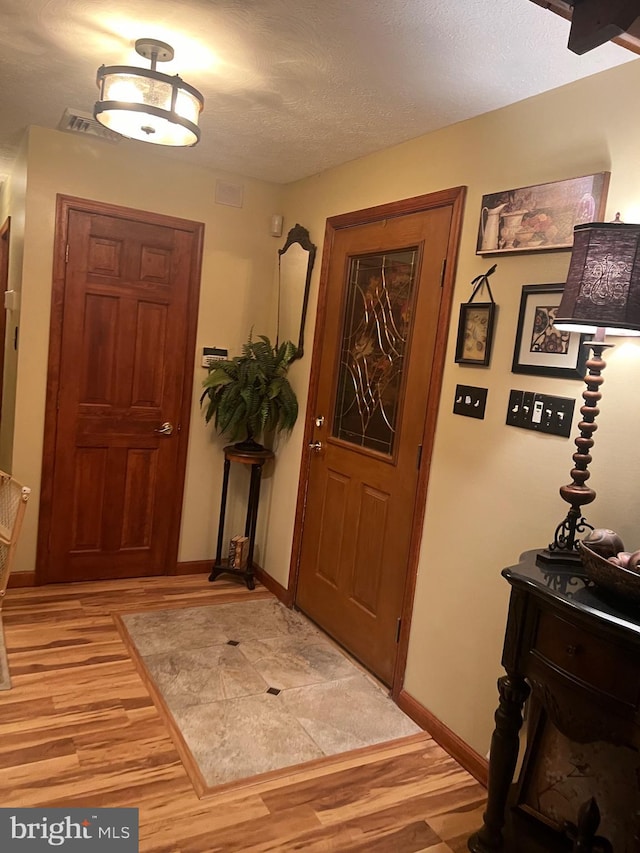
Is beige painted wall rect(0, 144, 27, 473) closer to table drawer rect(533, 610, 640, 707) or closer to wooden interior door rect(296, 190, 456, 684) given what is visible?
wooden interior door rect(296, 190, 456, 684)

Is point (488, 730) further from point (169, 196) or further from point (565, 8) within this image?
point (169, 196)

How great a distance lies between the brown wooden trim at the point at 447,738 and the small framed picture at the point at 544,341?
1.44 meters

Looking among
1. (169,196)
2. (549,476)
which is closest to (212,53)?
(169,196)

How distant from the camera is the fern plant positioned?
11.8ft

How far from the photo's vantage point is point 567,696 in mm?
1575

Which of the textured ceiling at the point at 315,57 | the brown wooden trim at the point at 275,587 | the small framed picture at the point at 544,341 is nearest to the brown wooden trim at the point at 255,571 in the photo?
→ the brown wooden trim at the point at 275,587

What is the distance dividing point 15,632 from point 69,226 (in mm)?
2133

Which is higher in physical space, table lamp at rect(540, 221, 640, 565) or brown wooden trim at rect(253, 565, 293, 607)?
table lamp at rect(540, 221, 640, 565)

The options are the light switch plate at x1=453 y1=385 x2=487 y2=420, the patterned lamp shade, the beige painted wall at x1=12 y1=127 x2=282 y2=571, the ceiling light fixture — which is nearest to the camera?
the patterned lamp shade

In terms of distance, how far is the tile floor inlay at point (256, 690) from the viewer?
2.34 meters

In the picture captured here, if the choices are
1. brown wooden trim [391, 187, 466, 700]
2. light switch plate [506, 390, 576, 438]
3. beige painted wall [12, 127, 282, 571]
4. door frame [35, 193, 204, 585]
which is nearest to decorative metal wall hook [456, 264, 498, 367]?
brown wooden trim [391, 187, 466, 700]

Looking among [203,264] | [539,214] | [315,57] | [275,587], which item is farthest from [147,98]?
[275,587]

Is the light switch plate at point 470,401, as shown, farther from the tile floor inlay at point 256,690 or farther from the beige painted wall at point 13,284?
the beige painted wall at point 13,284

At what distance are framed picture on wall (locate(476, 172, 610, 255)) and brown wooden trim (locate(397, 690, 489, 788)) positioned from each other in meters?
1.87
